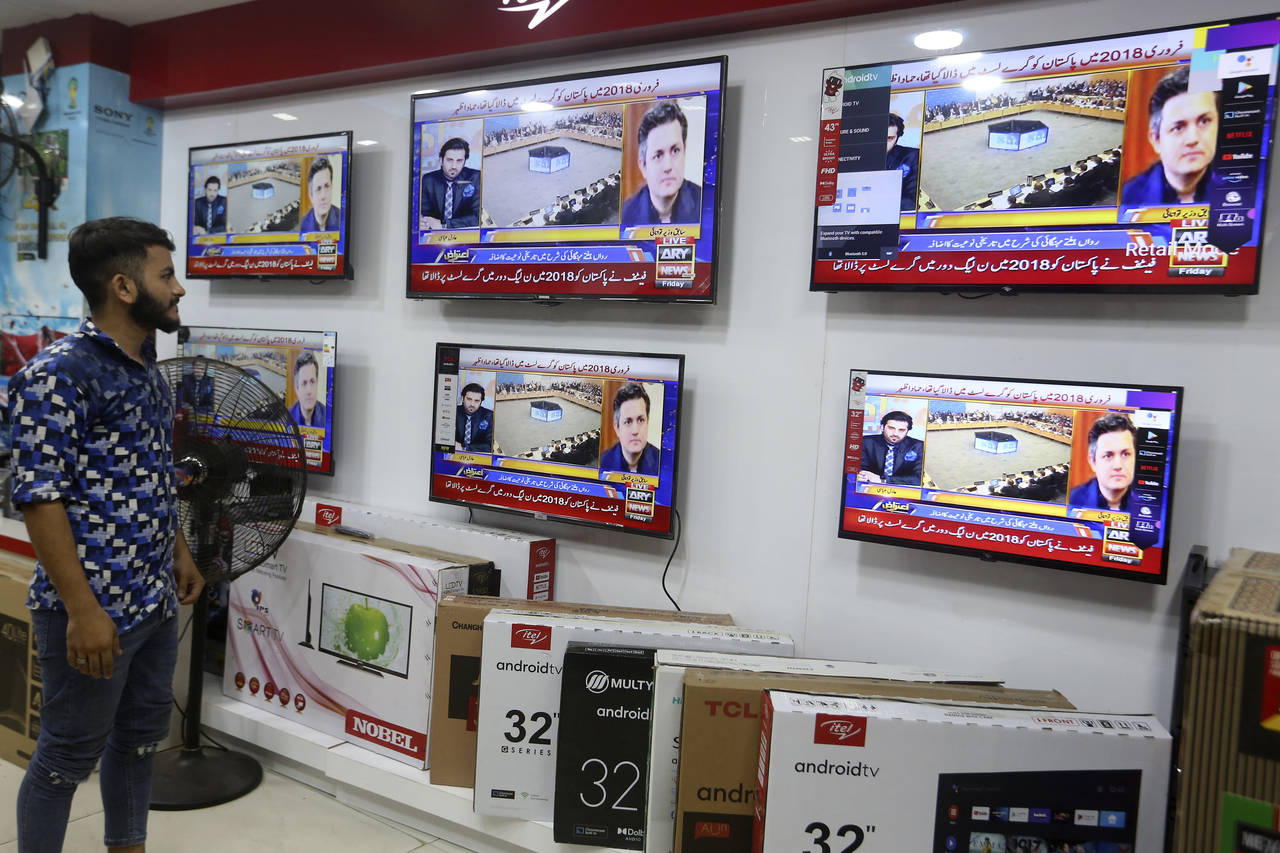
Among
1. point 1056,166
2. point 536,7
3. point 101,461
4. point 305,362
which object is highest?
point 536,7

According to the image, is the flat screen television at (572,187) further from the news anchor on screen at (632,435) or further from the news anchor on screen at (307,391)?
the news anchor on screen at (307,391)

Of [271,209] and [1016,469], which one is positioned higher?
[271,209]

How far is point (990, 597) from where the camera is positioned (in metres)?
2.43

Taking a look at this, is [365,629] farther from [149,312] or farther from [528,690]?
[149,312]

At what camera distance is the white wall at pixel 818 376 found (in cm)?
217

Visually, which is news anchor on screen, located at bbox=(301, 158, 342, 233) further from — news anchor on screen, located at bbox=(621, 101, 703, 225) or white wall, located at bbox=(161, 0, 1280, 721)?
news anchor on screen, located at bbox=(621, 101, 703, 225)

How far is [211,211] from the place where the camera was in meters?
3.93

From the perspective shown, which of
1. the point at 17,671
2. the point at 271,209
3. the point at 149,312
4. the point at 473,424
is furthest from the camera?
the point at 271,209

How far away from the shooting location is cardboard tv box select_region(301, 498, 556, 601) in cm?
302

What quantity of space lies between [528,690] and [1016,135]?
197 cm

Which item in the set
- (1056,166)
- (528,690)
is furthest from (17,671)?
(1056,166)

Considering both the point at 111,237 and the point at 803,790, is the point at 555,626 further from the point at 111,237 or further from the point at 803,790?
the point at 111,237

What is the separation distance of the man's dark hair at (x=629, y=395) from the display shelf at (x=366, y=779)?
49.2 inches

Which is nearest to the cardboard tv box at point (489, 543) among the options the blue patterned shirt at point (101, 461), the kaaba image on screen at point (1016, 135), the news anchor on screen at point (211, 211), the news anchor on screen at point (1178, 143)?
the blue patterned shirt at point (101, 461)
